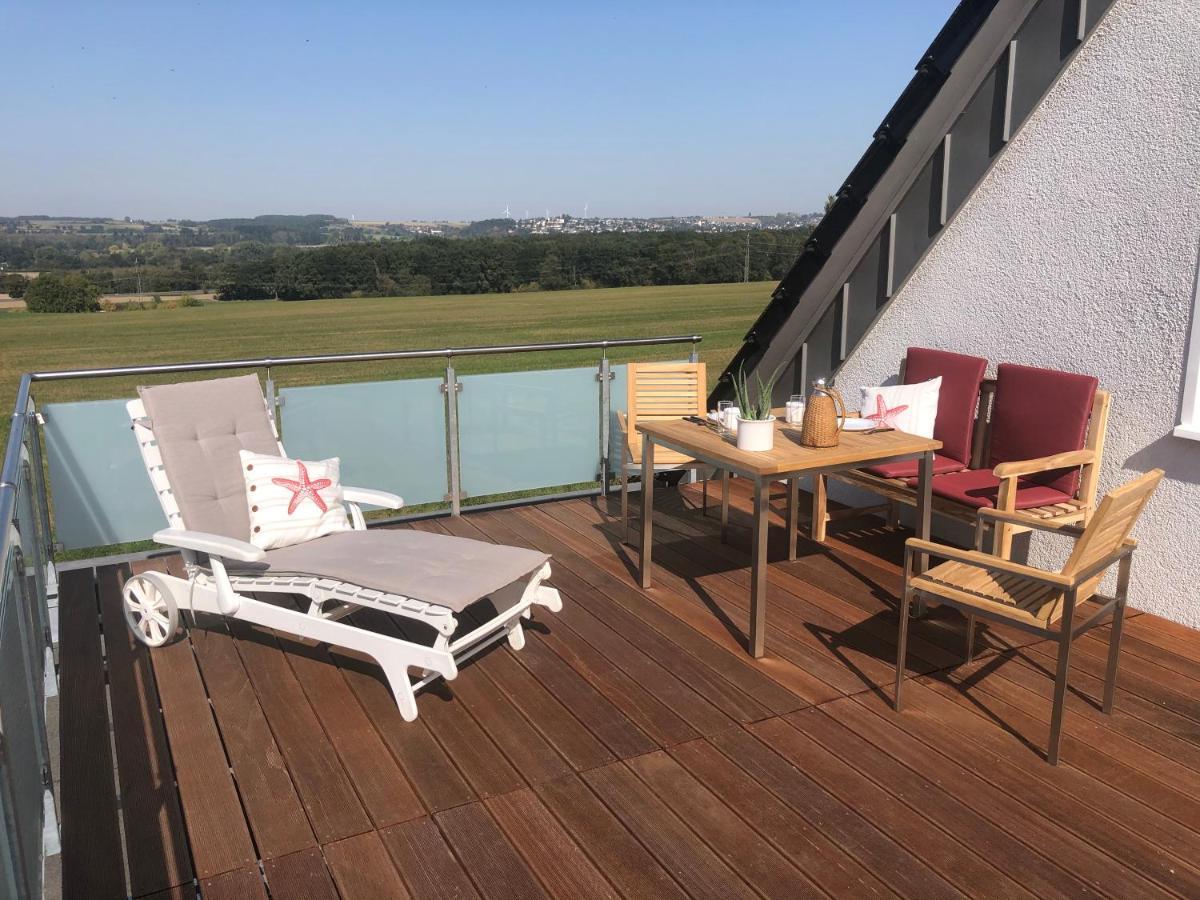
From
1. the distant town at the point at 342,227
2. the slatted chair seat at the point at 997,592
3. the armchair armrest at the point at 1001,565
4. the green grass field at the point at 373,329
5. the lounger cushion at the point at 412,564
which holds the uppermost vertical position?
the distant town at the point at 342,227

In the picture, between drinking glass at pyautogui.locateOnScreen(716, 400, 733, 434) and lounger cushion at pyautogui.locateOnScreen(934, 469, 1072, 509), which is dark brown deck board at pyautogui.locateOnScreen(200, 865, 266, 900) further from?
lounger cushion at pyautogui.locateOnScreen(934, 469, 1072, 509)

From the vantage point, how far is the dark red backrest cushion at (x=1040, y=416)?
433 centimetres

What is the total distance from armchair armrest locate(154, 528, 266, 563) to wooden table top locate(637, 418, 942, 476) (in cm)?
191

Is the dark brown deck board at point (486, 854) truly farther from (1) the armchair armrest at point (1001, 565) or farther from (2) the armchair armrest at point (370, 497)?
(2) the armchair armrest at point (370, 497)

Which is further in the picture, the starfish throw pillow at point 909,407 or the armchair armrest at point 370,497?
the starfish throw pillow at point 909,407

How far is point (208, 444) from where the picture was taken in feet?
13.6

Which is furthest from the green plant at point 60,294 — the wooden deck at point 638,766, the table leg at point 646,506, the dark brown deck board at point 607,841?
the dark brown deck board at point 607,841

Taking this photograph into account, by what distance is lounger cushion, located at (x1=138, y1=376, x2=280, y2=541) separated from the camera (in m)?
4.00

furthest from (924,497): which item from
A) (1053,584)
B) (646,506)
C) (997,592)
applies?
(1053,584)

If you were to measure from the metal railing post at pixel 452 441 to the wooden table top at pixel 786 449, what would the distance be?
1687 millimetres

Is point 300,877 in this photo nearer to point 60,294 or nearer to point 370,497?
point 370,497

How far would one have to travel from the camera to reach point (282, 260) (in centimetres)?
3328

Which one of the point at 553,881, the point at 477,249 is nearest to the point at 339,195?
the point at 477,249

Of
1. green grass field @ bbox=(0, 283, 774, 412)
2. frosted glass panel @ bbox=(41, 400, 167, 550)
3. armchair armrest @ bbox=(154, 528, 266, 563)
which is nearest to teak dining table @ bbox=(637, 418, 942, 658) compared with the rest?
armchair armrest @ bbox=(154, 528, 266, 563)
